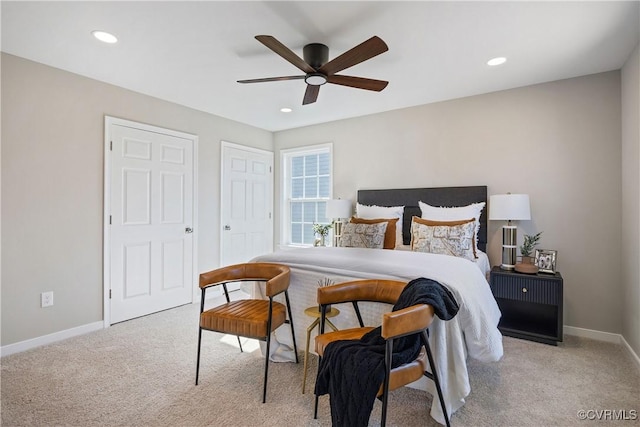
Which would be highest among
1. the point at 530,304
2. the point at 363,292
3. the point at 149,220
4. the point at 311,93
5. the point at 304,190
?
the point at 311,93

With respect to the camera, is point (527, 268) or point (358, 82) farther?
point (527, 268)

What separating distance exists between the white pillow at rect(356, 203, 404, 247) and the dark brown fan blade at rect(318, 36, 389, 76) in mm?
1930

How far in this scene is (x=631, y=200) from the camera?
8.62 feet

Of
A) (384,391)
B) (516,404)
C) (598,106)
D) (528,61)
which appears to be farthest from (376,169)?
(384,391)

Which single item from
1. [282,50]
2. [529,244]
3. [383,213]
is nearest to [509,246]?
[529,244]

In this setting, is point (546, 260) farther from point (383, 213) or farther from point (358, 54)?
A: point (358, 54)

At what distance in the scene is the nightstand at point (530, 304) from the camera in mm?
2836

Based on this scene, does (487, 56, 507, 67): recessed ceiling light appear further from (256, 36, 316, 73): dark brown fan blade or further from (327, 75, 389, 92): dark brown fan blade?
(256, 36, 316, 73): dark brown fan blade

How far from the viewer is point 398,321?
138 centimetres

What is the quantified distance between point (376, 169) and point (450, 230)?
1.56 metres

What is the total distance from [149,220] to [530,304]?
411 cm

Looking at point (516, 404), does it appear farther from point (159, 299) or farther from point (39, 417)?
point (159, 299)

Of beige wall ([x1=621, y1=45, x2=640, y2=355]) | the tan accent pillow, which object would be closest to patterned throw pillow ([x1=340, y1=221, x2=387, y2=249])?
the tan accent pillow

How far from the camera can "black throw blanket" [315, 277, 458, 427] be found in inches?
55.4
